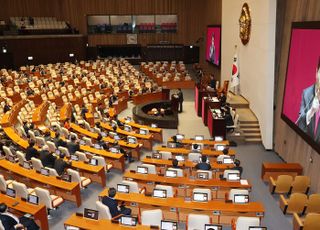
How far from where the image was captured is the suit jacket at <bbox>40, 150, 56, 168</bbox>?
40.8 ft

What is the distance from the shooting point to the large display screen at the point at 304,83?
10984 mm

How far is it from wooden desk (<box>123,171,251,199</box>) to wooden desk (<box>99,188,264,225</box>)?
1254mm

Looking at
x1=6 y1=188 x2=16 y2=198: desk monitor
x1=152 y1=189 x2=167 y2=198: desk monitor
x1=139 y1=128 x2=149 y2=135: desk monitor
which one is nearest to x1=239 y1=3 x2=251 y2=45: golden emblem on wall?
x1=139 y1=128 x2=149 y2=135: desk monitor

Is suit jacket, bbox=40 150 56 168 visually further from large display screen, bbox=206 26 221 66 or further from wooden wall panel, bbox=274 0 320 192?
large display screen, bbox=206 26 221 66

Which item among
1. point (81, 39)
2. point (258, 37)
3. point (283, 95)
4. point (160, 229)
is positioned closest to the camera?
point (160, 229)

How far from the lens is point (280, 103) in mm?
15047

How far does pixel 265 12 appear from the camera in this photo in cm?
1578

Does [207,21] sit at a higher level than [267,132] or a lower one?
higher

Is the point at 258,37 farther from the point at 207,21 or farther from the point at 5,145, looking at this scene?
the point at 207,21

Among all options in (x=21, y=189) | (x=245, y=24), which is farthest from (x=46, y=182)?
(x=245, y=24)

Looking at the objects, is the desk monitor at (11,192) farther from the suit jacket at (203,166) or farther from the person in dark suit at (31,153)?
the suit jacket at (203,166)

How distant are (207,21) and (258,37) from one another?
19.5 m

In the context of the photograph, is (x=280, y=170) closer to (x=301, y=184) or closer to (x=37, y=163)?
(x=301, y=184)

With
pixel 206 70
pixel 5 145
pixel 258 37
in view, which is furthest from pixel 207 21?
pixel 5 145
